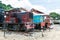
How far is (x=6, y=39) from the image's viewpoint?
1534 cm

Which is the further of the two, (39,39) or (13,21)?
(13,21)

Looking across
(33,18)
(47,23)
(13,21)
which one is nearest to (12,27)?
(13,21)

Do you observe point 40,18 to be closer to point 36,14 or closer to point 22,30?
point 36,14

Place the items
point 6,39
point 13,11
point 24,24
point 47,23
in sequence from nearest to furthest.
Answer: point 6,39 < point 24,24 < point 13,11 < point 47,23

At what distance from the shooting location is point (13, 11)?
22.0 metres

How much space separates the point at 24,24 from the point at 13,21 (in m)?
1.29

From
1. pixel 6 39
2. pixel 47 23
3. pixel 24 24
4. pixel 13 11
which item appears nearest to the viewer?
pixel 6 39

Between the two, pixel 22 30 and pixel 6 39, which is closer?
pixel 6 39

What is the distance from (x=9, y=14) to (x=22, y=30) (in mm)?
2106

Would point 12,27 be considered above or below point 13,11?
below

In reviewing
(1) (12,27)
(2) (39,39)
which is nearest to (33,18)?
(1) (12,27)

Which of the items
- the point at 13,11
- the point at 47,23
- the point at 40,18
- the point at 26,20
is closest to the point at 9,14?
the point at 13,11

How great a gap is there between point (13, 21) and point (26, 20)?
1.25 m

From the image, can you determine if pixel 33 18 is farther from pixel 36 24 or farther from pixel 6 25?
pixel 6 25
